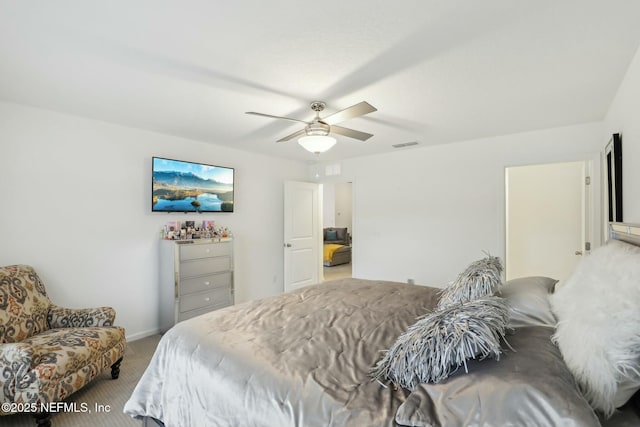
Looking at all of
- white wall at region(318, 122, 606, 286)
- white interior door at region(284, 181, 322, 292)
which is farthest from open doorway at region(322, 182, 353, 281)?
white wall at region(318, 122, 606, 286)

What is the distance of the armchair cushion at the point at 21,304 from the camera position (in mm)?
2213

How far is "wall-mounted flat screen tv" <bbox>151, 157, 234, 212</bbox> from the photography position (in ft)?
11.9

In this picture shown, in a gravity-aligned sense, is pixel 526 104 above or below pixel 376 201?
above

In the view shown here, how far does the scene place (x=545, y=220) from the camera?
4098 mm

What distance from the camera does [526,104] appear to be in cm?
277

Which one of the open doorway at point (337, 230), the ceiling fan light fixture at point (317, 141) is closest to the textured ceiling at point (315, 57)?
the ceiling fan light fixture at point (317, 141)

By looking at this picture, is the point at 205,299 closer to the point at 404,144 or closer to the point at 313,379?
the point at 313,379

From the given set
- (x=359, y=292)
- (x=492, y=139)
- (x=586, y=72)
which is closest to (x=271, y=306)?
(x=359, y=292)

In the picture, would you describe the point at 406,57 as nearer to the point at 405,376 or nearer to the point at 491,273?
the point at 491,273

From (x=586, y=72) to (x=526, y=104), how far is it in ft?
2.05

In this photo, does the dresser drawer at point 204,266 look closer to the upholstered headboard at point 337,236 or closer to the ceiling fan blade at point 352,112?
the ceiling fan blade at point 352,112

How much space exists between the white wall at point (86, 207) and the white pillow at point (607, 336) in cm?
391

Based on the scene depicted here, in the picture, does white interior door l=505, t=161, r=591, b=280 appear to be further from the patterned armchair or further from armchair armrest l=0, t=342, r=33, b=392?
armchair armrest l=0, t=342, r=33, b=392

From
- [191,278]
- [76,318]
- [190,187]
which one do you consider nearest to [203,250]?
[191,278]
